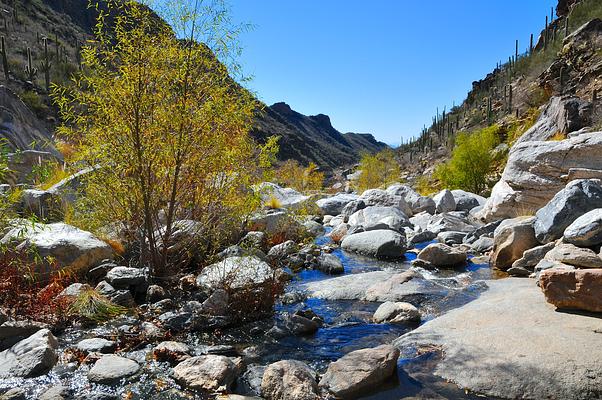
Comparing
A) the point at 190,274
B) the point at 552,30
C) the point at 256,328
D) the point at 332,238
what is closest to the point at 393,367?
the point at 256,328

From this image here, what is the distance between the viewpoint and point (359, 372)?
475cm

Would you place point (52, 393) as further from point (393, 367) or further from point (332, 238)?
point (332, 238)

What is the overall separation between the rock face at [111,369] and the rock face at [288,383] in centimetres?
158

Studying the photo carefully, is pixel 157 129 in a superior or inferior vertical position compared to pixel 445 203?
superior

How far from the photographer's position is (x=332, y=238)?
15.5 m

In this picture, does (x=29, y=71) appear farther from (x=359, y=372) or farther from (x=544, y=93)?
(x=544, y=93)

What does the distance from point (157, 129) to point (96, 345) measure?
330 cm

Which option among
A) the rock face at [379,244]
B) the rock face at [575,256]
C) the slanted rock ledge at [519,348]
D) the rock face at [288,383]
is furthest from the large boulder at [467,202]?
the rock face at [288,383]

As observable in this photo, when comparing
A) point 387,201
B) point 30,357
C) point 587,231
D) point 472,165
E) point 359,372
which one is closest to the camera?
point 359,372

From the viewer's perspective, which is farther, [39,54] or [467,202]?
[39,54]

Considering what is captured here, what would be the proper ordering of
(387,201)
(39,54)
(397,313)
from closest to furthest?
1. (397,313)
2. (387,201)
3. (39,54)

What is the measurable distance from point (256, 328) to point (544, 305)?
411cm

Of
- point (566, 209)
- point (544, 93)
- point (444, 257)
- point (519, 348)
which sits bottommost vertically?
point (519, 348)

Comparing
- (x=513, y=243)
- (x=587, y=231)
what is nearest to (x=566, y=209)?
(x=513, y=243)
